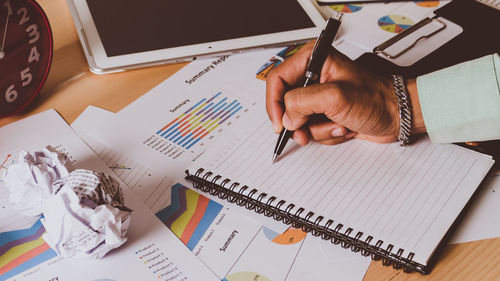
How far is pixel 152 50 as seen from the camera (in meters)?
0.85

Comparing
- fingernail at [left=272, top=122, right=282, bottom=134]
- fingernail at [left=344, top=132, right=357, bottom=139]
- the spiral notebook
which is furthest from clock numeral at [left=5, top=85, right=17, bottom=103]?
fingernail at [left=344, top=132, right=357, bottom=139]

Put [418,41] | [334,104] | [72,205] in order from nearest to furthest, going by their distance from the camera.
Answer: [72,205] < [334,104] < [418,41]

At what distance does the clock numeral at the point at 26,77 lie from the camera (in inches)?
29.8

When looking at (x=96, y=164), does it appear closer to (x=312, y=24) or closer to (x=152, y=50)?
(x=152, y=50)

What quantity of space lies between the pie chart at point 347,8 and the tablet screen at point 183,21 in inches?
3.8

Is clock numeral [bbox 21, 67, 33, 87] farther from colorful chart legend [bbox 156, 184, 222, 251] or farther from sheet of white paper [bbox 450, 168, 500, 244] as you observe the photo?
sheet of white paper [bbox 450, 168, 500, 244]

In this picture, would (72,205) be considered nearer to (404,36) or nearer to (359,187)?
(359,187)

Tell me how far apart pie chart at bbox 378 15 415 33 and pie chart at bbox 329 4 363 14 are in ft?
0.22

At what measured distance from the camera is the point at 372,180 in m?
0.62

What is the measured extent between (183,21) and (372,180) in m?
0.53

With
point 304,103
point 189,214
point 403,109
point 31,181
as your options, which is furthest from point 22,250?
point 403,109

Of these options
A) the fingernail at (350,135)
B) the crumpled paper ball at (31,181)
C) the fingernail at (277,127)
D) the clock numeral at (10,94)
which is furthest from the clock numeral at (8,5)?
the fingernail at (350,135)

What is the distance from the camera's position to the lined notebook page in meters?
0.56

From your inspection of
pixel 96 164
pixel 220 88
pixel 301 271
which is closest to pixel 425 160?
pixel 301 271
